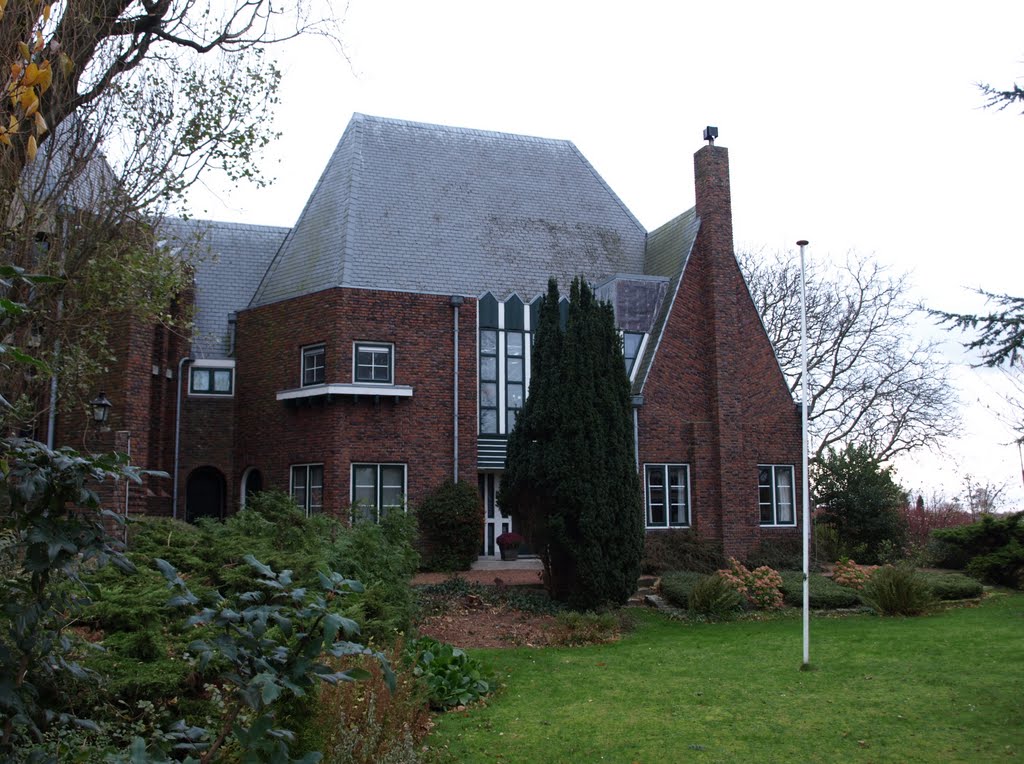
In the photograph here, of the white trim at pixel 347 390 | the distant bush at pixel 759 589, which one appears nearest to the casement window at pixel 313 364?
the white trim at pixel 347 390

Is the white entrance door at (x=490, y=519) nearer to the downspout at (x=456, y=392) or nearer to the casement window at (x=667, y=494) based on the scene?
the downspout at (x=456, y=392)

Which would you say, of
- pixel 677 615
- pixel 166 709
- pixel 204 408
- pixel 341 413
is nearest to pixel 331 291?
pixel 341 413

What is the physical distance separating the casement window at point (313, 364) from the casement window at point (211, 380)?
2743 millimetres

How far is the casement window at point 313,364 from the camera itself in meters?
21.0

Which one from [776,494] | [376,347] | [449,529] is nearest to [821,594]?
[776,494]

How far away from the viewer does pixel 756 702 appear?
29.4ft

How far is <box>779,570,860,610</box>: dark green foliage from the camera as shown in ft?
52.5

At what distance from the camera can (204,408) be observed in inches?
892

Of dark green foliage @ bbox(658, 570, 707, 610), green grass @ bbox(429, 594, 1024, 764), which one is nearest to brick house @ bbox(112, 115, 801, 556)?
dark green foliage @ bbox(658, 570, 707, 610)

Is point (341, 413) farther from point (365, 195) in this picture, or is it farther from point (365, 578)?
point (365, 578)

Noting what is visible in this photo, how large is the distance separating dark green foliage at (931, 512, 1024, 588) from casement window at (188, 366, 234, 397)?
714 inches

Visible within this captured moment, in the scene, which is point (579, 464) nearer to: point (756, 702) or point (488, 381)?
point (756, 702)

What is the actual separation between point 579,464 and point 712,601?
342cm

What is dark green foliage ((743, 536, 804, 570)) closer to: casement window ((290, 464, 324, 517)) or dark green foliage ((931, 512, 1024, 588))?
dark green foliage ((931, 512, 1024, 588))
